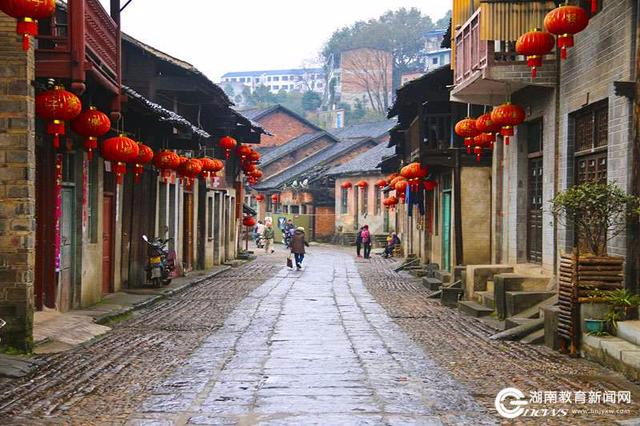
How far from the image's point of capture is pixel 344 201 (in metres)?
61.2

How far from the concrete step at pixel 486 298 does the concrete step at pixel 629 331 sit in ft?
18.0

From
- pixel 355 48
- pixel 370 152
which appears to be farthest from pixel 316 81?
pixel 370 152

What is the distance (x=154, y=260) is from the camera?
21578 mm

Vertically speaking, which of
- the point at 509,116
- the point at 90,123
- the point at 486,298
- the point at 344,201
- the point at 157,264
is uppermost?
the point at 509,116

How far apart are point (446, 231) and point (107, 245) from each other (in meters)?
11.1

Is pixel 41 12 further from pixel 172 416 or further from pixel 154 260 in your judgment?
pixel 154 260

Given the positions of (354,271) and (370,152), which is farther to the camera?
Result: (370,152)

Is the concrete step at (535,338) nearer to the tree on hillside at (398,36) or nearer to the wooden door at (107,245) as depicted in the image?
the wooden door at (107,245)

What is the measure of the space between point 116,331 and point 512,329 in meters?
6.07

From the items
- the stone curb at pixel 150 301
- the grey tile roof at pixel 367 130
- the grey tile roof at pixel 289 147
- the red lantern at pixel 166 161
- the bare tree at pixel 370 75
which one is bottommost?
the stone curb at pixel 150 301

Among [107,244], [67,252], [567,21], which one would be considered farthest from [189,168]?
[567,21]

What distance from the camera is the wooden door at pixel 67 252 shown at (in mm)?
15625
